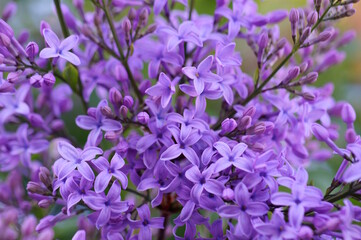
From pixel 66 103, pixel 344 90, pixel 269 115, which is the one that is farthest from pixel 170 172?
pixel 344 90

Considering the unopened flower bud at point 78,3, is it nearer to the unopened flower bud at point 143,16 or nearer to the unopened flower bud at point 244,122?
the unopened flower bud at point 143,16

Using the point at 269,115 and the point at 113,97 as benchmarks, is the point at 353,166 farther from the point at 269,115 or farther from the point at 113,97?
the point at 113,97

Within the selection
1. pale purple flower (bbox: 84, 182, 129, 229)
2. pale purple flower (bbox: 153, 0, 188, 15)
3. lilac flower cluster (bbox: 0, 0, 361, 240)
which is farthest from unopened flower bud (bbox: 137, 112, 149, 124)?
pale purple flower (bbox: 153, 0, 188, 15)

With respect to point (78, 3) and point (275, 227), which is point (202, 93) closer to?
point (275, 227)

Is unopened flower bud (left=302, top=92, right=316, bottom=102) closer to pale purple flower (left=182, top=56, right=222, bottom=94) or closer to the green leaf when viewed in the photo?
pale purple flower (left=182, top=56, right=222, bottom=94)

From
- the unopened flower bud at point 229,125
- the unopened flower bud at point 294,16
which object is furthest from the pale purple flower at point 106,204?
the unopened flower bud at point 294,16

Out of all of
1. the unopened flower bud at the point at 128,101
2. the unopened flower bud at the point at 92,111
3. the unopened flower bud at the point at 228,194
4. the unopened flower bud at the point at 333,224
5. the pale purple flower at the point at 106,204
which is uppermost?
the unopened flower bud at the point at 128,101

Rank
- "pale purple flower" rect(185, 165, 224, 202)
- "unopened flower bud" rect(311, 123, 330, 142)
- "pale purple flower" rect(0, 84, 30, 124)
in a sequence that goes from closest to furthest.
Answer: "pale purple flower" rect(185, 165, 224, 202), "unopened flower bud" rect(311, 123, 330, 142), "pale purple flower" rect(0, 84, 30, 124)
